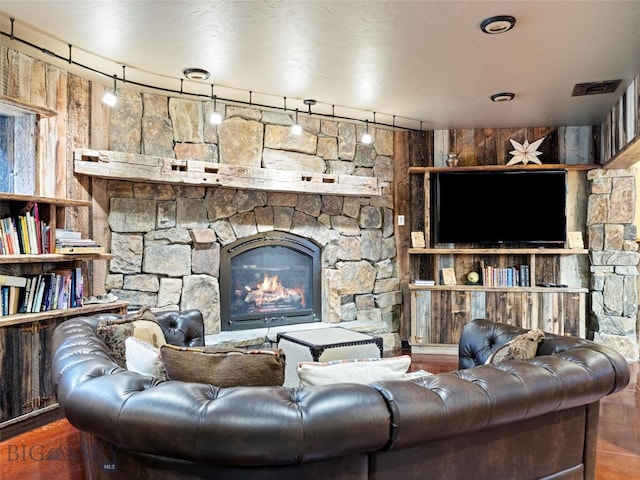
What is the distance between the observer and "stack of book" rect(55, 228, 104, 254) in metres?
3.31

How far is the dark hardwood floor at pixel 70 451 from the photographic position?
250cm

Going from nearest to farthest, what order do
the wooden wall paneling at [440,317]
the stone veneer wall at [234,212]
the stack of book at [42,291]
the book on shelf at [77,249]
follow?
the stack of book at [42,291], the book on shelf at [77,249], the stone veneer wall at [234,212], the wooden wall paneling at [440,317]

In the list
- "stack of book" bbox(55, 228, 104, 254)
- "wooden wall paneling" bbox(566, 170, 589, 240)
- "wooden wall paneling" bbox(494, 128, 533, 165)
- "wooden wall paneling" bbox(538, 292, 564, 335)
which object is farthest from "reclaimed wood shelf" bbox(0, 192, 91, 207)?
"wooden wall paneling" bbox(566, 170, 589, 240)

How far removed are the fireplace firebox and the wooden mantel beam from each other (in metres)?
0.56

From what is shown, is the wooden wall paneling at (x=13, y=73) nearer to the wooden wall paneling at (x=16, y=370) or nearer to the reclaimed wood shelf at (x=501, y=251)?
the wooden wall paneling at (x=16, y=370)

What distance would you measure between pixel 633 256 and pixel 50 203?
518cm

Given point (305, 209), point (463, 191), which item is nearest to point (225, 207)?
point (305, 209)

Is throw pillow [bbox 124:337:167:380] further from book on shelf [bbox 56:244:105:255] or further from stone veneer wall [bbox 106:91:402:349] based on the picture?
stone veneer wall [bbox 106:91:402:349]

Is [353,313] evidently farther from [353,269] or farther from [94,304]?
[94,304]

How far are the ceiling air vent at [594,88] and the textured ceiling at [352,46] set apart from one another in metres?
0.08

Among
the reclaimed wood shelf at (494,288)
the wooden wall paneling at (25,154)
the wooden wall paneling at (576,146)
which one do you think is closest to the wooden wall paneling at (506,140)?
the wooden wall paneling at (576,146)

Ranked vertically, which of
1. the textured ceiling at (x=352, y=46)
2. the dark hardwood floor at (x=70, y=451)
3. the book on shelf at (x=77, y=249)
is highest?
the textured ceiling at (x=352, y=46)

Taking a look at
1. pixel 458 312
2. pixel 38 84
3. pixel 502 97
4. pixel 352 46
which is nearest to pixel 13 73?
pixel 38 84

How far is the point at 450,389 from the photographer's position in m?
1.62
